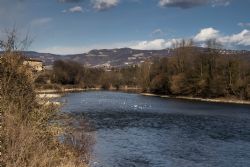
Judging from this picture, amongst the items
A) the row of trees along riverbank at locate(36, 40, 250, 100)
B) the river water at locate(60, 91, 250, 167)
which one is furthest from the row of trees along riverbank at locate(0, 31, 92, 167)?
the row of trees along riverbank at locate(36, 40, 250, 100)

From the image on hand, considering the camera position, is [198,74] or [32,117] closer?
[32,117]

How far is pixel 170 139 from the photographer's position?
138 ft

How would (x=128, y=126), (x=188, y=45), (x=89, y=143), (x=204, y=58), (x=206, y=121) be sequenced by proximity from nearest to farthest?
(x=89, y=143)
(x=128, y=126)
(x=206, y=121)
(x=204, y=58)
(x=188, y=45)

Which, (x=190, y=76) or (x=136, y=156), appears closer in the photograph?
(x=136, y=156)

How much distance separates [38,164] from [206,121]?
155 feet

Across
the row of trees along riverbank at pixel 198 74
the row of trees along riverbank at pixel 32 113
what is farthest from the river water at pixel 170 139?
the row of trees along riverbank at pixel 198 74

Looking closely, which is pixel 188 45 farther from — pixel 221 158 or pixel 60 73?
pixel 221 158

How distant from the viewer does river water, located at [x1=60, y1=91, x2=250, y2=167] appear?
31.2m

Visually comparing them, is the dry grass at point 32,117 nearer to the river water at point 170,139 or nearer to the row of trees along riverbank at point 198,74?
the river water at point 170,139

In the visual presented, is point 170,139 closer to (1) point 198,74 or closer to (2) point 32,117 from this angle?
(2) point 32,117

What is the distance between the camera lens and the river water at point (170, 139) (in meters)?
31.2

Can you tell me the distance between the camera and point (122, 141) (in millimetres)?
39438

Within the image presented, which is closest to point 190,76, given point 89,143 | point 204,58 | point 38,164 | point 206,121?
point 204,58

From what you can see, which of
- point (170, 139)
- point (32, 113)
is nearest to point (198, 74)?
point (170, 139)
